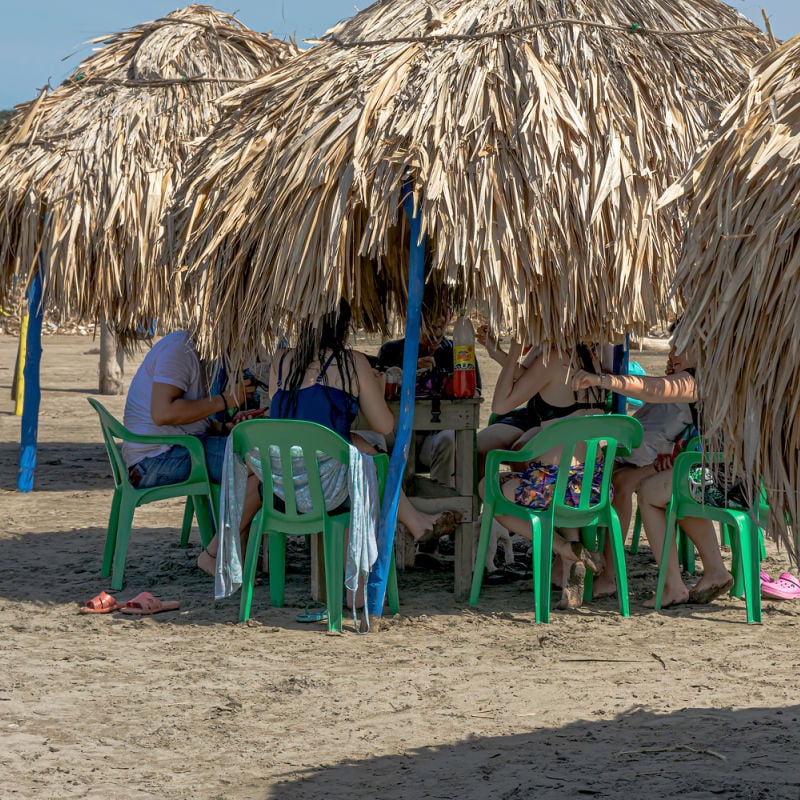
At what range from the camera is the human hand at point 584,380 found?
5.61m

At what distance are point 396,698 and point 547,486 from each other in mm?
1449

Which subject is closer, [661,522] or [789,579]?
[661,522]

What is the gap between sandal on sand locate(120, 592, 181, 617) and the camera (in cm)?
563

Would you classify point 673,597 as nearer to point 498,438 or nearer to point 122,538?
point 498,438

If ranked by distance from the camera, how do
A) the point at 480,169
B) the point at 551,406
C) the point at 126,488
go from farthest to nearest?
the point at 126,488 < the point at 551,406 < the point at 480,169

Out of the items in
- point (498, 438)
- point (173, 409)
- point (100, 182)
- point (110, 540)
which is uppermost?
point (100, 182)

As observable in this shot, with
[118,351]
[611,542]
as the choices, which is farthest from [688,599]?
[118,351]

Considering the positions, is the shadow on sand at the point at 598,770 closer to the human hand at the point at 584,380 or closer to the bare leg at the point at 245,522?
the human hand at the point at 584,380

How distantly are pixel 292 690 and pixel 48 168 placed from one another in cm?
526

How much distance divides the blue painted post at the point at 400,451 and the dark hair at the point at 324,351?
0.85ft

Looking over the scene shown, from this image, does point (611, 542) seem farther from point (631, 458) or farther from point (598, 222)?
point (598, 222)

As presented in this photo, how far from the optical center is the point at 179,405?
616 centimetres

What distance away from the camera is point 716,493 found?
5.60m

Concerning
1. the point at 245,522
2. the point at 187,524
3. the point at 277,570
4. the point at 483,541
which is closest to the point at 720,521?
the point at 483,541
